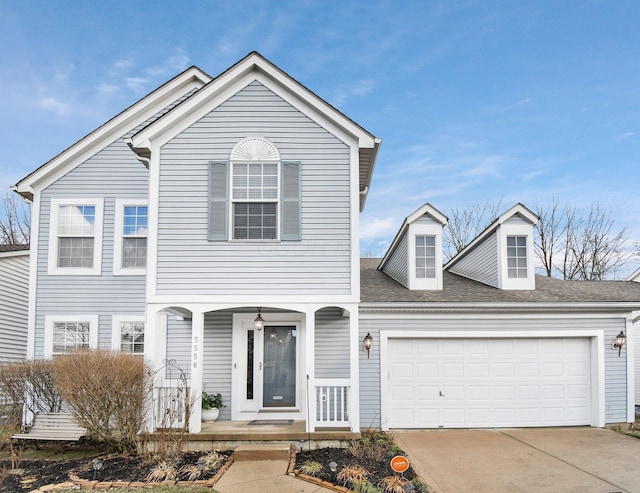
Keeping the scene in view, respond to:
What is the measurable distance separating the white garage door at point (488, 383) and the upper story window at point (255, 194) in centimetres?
391

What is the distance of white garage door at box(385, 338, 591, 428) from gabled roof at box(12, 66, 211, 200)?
312 inches

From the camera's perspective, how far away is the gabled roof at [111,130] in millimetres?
11586

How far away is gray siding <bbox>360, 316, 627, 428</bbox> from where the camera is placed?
426 inches

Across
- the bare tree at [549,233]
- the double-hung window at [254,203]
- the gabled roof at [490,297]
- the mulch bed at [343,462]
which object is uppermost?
the bare tree at [549,233]

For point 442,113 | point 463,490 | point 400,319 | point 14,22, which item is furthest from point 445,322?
point 14,22

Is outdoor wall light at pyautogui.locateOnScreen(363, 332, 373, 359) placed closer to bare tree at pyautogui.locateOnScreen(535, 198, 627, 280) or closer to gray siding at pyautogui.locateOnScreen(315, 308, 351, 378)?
gray siding at pyautogui.locateOnScreen(315, 308, 351, 378)

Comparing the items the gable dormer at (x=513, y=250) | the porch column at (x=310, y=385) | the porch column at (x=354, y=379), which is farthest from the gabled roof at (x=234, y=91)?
the gable dormer at (x=513, y=250)

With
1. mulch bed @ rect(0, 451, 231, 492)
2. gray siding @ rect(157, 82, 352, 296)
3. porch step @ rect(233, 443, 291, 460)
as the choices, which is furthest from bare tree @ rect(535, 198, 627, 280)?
mulch bed @ rect(0, 451, 231, 492)

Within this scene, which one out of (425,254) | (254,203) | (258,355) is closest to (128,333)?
(258,355)

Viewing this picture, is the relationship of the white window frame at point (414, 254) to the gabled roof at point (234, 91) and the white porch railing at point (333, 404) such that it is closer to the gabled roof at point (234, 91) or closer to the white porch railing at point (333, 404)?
the gabled roof at point (234, 91)

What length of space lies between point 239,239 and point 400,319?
4.12 metres

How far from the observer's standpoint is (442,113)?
823 inches

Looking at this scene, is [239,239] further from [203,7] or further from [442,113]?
[442,113]

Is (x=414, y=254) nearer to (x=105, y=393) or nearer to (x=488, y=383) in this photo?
(x=488, y=383)
